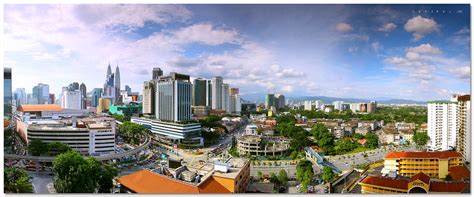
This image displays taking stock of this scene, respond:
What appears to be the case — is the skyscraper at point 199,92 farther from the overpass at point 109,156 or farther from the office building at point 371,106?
the office building at point 371,106

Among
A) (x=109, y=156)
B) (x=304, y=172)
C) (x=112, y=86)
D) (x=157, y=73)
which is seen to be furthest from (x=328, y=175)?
(x=112, y=86)

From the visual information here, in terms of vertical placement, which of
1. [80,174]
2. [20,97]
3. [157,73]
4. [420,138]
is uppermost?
[157,73]

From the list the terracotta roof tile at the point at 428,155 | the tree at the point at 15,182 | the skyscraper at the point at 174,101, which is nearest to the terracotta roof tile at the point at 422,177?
the terracotta roof tile at the point at 428,155

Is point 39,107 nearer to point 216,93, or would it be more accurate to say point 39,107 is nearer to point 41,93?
point 41,93

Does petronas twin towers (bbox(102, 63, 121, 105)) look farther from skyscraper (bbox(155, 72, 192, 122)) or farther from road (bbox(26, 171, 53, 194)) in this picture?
road (bbox(26, 171, 53, 194))

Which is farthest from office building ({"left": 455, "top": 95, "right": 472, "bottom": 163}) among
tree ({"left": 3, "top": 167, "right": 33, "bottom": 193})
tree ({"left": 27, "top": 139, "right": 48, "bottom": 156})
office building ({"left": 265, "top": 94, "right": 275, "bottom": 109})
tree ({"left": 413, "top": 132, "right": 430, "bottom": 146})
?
tree ({"left": 27, "top": 139, "right": 48, "bottom": 156})

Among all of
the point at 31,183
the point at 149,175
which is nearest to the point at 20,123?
the point at 31,183

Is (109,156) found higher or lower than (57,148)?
lower
